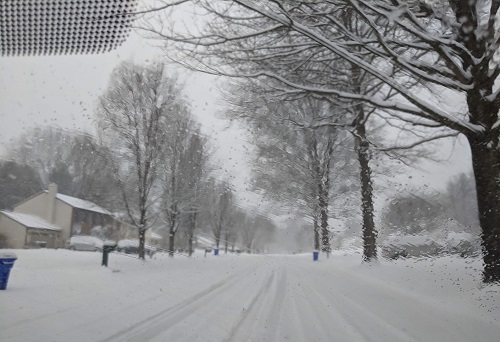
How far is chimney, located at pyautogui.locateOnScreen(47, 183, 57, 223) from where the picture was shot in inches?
244

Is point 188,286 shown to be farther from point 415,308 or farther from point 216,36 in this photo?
point 216,36

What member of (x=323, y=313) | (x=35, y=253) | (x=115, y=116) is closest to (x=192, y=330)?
(x=323, y=313)

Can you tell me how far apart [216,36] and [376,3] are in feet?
8.44

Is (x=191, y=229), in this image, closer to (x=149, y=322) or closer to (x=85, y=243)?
(x=85, y=243)

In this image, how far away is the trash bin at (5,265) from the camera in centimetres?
571

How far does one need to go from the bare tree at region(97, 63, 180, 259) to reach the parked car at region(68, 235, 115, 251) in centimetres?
254

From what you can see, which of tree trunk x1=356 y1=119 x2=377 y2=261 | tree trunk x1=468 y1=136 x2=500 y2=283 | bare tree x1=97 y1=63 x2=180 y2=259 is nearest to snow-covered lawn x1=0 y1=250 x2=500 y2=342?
tree trunk x1=468 y1=136 x2=500 y2=283

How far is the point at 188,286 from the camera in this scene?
8.84m

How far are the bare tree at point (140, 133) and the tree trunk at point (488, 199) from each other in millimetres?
8552

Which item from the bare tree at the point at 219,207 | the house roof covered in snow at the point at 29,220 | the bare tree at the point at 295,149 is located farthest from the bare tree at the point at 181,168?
the house roof covered in snow at the point at 29,220

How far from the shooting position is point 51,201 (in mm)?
6254

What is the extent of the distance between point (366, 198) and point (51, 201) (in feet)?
23.2

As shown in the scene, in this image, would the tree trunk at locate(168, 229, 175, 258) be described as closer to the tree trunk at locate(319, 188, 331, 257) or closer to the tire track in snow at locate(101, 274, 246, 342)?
the tree trunk at locate(319, 188, 331, 257)

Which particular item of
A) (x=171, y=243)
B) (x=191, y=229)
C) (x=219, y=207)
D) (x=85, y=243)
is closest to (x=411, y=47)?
(x=85, y=243)
